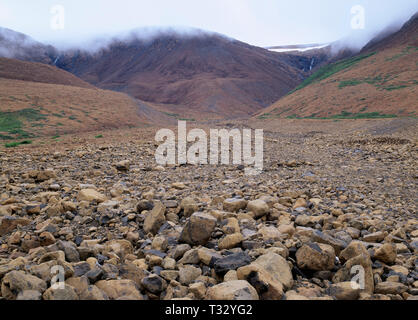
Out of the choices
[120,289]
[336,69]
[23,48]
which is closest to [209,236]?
[120,289]

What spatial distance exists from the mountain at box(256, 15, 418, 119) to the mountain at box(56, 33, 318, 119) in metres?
15.3

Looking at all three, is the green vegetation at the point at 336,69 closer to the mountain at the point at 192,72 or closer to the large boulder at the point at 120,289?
the mountain at the point at 192,72

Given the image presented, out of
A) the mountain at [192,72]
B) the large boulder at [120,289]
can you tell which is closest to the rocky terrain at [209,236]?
the large boulder at [120,289]

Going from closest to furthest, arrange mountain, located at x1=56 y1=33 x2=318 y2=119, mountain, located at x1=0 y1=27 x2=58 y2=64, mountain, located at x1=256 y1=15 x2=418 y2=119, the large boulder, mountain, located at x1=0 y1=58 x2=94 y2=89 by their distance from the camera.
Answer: the large boulder < mountain, located at x1=256 y1=15 x2=418 y2=119 < mountain, located at x1=0 y1=58 x2=94 y2=89 < mountain, located at x1=56 y1=33 x2=318 y2=119 < mountain, located at x1=0 y1=27 x2=58 y2=64

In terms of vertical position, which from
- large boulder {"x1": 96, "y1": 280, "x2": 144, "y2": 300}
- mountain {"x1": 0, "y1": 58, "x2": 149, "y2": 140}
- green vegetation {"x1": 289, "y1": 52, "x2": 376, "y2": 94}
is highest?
green vegetation {"x1": 289, "y1": 52, "x2": 376, "y2": 94}

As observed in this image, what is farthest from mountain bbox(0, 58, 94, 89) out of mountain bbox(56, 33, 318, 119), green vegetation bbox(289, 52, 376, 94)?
green vegetation bbox(289, 52, 376, 94)

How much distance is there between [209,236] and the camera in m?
3.01

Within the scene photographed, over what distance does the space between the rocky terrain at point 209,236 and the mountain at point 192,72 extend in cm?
4130

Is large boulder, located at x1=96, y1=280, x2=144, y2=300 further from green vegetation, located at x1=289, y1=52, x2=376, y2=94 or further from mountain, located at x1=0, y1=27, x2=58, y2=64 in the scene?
mountain, located at x1=0, y1=27, x2=58, y2=64

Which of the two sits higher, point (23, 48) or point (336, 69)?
point (23, 48)

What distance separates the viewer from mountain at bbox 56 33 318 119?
56697mm

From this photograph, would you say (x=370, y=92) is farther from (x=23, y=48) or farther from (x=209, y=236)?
(x=23, y=48)

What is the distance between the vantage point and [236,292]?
1984 mm

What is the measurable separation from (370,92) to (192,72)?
47.9 metres
